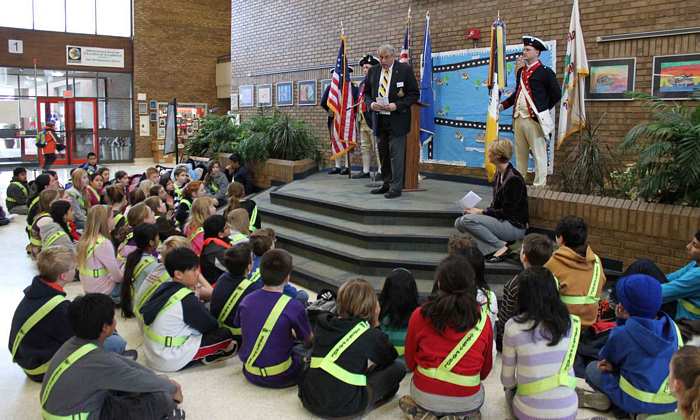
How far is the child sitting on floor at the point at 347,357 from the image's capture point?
3350mm

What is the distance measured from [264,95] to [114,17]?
10.8m

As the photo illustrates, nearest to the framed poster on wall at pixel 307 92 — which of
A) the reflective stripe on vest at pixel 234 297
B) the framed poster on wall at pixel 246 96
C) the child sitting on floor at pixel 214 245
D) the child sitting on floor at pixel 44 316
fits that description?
the framed poster on wall at pixel 246 96

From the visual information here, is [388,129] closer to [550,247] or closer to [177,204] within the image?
[177,204]

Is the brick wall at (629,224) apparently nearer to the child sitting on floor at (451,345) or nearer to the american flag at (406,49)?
the child sitting on floor at (451,345)

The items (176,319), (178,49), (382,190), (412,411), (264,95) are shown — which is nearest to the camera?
(412,411)

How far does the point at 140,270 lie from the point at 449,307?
270cm

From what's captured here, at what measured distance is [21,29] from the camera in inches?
798

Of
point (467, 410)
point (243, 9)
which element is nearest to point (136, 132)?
point (243, 9)

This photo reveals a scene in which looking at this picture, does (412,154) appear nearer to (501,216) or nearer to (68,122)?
(501,216)

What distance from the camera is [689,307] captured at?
14.5ft

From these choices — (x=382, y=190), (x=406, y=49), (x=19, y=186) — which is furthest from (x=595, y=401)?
(x=19, y=186)

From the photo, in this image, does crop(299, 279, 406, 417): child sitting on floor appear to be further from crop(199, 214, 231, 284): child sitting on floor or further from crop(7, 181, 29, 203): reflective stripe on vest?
crop(7, 181, 29, 203): reflective stripe on vest

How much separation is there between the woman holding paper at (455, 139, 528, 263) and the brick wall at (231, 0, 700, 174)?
257 centimetres

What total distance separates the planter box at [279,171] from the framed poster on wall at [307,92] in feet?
7.29
